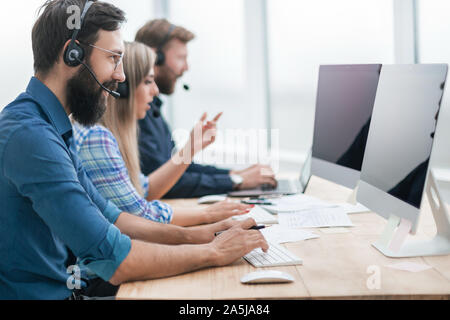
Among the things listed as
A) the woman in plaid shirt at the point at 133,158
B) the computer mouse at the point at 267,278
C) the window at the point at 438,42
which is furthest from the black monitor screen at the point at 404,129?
the window at the point at 438,42

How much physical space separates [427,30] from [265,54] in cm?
143

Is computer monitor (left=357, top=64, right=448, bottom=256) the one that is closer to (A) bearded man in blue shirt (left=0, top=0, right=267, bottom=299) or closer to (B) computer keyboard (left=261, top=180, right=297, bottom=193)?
(A) bearded man in blue shirt (left=0, top=0, right=267, bottom=299)

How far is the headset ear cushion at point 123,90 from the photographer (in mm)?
1780

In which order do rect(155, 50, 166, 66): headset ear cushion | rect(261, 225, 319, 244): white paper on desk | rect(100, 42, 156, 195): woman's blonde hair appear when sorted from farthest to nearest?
1. rect(155, 50, 166, 66): headset ear cushion
2. rect(100, 42, 156, 195): woman's blonde hair
3. rect(261, 225, 319, 244): white paper on desk

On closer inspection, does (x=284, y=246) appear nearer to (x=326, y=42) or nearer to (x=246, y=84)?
(x=326, y=42)

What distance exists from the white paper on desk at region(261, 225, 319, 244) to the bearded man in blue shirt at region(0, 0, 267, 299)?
4.0 inches

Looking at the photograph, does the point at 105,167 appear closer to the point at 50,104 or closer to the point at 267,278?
the point at 50,104

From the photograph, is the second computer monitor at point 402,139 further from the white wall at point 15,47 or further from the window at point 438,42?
the white wall at point 15,47

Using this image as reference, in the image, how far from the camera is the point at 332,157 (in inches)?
64.2

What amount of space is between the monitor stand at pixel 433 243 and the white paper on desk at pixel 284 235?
0.63 ft

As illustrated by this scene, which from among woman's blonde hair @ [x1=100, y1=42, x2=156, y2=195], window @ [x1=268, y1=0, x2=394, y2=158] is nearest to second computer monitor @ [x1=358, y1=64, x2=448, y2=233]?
woman's blonde hair @ [x1=100, y1=42, x2=156, y2=195]

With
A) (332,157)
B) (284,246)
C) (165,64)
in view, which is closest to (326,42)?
(165,64)

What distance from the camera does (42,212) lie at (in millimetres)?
969

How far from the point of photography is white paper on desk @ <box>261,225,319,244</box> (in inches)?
50.6
